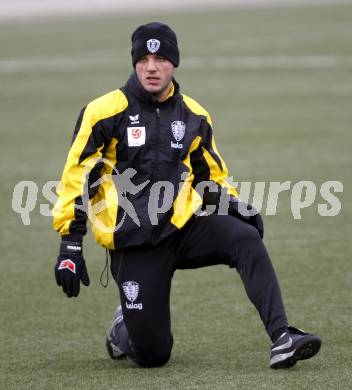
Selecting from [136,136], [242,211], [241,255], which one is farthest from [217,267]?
[136,136]

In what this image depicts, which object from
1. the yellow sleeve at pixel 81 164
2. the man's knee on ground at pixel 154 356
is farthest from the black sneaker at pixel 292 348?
the yellow sleeve at pixel 81 164

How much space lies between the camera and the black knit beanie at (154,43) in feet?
19.5

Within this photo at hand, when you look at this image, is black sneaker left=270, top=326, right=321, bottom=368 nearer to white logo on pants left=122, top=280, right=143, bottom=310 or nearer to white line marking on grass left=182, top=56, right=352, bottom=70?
white logo on pants left=122, top=280, right=143, bottom=310

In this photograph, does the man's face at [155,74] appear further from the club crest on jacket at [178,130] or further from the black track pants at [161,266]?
the black track pants at [161,266]

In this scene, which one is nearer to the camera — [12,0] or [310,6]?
[310,6]

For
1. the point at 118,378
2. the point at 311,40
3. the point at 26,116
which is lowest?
the point at 118,378

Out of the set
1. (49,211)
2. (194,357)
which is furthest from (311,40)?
(194,357)

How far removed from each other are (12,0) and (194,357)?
44.5 meters

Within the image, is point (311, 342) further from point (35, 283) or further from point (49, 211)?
point (49, 211)

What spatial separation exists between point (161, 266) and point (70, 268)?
0.56m

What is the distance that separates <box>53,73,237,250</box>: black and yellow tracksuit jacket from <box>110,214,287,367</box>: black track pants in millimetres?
106

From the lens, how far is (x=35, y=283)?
26.9ft

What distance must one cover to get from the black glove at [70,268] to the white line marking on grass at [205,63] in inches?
636

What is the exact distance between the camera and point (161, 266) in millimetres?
6062
